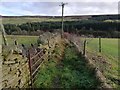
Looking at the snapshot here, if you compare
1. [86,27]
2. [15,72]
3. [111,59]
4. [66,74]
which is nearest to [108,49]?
[111,59]

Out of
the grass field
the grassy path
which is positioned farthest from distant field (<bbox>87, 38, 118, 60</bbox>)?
the grassy path

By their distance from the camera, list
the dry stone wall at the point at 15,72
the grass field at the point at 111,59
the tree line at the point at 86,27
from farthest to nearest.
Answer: the tree line at the point at 86,27, the grass field at the point at 111,59, the dry stone wall at the point at 15,72

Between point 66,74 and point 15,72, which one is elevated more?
point 15,72

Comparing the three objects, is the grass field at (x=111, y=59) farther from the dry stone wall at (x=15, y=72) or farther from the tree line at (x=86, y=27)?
the tree line at (x=86, y=27)

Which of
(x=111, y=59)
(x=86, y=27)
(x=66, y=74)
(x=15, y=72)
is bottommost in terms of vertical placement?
(x=111, y=59)

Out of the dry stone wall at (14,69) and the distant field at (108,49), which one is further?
the distant field at (108,49)

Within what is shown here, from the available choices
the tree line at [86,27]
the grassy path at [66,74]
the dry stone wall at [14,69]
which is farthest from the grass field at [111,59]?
the tree line at [86,27]

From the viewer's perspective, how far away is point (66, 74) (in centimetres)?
959

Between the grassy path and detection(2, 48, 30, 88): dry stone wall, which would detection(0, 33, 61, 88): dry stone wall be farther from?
the grassy path

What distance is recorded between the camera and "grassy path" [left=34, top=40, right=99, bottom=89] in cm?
840

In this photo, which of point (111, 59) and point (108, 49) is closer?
point (111, 59)

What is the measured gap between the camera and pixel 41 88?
26.1ft

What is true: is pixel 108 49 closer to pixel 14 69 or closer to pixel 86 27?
pixel 14 69

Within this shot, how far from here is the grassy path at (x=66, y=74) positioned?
840cm
